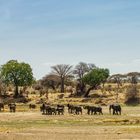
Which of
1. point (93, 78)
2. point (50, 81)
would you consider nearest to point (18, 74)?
point (93, 78)

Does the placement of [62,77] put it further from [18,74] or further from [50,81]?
[18,74]

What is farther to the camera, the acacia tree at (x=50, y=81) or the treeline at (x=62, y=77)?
the acacia tree at (x=50, y=81)

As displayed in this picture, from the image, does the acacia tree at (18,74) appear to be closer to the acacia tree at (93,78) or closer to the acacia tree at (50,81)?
the acacia tree at (93,78)

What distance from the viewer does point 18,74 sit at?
10906 centimetres

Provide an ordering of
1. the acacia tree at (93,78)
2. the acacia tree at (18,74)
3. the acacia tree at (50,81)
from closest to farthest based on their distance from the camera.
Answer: the acacia tree at (18,74), the acacia tree at (93,78), the acacia tree at (50,81)

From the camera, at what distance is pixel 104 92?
111m

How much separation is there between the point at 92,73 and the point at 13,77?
56.7ft

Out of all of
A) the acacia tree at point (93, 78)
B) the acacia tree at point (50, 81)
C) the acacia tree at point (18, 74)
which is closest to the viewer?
the acacia tree at point (18, 74)

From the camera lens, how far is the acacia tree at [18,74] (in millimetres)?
108625

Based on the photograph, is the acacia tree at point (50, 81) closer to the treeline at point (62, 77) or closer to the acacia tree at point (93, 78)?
the treeline at point (62, 77)

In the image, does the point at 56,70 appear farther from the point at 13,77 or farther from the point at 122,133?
the point at 122,133

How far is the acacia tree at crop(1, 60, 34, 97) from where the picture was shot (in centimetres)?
10862

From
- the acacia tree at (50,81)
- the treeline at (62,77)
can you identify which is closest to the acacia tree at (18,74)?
the treeline at (62,77)

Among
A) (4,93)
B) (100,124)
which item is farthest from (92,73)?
(100,124)
